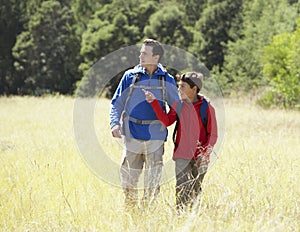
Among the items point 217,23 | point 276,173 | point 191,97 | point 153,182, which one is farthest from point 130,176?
point 217,23

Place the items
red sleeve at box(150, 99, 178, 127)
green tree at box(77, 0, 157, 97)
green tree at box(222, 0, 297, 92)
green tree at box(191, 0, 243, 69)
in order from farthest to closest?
1. green tree at box(191, 0, 243, 69)
2. green tree at box(77, 0, 157, 97)
3. green tree at box(222, 0, 297, 92)
4. red sleeve at box(150, 99, 178, 127)

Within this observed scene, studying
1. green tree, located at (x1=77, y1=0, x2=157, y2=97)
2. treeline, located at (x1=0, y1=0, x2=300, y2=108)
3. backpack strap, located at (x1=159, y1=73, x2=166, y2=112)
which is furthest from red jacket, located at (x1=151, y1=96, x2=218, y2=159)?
green tree, located at (x1=77, y1=0, x2=157, y2=97)

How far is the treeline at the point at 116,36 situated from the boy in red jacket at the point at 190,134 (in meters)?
27.2

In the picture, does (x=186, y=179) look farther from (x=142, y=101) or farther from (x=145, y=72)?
(x=145, y=72)

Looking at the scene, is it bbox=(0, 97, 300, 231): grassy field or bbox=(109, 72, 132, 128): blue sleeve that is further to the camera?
bbox=(109, 72, 132, 128): blue sleeve

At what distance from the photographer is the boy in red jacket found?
14.5ft

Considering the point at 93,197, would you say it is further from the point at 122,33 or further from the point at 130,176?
the point at 122,33

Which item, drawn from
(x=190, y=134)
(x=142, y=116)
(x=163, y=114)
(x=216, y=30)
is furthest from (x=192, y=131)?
(x=216, y=30)

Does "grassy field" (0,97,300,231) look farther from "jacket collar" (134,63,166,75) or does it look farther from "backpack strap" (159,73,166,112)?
"jacket collar" (134,63,166,75)

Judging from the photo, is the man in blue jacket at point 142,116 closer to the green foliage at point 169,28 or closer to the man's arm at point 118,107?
the man's arm at point 118,107

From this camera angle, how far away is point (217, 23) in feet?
123

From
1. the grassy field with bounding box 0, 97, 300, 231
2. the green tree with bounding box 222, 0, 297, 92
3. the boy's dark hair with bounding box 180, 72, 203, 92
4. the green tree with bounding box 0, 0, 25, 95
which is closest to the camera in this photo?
the grassy field with bounding box 0, 97, 300, 231

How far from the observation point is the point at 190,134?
445 centimetres

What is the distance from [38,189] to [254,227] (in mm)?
2522
